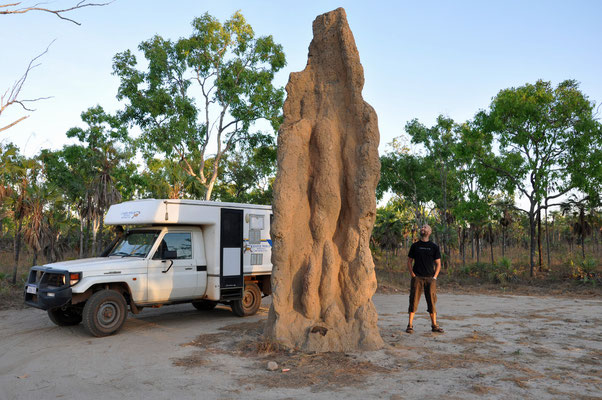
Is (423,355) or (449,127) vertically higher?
(449,127)

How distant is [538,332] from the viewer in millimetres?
8789

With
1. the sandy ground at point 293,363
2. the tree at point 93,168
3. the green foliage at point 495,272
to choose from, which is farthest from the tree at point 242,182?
the sandy ground at point 293,363

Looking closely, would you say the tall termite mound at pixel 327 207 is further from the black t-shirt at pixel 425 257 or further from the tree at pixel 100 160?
the tree at pixel 100 160

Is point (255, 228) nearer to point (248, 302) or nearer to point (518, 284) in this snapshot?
point (248, 302)

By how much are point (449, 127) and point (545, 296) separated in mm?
12544

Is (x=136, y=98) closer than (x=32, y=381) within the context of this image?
No

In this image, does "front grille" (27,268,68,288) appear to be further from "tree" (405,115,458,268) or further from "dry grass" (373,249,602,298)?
"tree" (405,115,458,268)

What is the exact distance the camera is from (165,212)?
9.46 metres

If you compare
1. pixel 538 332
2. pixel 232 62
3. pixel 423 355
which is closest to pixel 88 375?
pixel 423 355

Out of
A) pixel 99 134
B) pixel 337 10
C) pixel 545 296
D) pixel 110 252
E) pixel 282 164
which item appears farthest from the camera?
pixel 99 134

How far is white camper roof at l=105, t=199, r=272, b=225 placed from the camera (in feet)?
30.9

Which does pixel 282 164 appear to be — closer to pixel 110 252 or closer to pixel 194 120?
pixel 110 252

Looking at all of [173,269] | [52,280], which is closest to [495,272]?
[173,269]

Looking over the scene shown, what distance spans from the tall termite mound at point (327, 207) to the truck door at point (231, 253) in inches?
115
